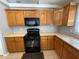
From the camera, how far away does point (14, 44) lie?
342 cm

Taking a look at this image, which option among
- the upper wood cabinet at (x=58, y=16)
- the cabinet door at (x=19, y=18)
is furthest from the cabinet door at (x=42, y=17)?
the cabinet door at (x=19, y=18)

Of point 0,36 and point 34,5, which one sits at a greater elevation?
point 34,5

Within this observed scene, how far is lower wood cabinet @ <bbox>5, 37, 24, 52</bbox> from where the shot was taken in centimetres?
338

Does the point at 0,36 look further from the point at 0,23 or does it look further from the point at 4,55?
the point at 4,55

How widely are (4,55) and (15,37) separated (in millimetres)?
825

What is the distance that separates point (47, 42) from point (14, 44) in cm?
146

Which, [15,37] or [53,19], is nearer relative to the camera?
[15,37]

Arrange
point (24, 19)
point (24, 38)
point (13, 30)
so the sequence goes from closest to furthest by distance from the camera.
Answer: point (24, 38) → point (24, 19) → point (13, 30)

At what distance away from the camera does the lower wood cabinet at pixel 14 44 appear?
3377 millimetres

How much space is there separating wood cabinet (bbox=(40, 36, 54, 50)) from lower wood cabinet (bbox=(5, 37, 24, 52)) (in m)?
0.90

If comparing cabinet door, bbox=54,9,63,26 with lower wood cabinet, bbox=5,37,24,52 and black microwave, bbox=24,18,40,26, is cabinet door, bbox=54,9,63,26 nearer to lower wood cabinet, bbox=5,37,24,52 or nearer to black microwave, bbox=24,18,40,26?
black microwave, bbox=24,18,40,26

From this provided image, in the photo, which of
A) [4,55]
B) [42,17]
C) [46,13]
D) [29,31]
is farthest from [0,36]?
[46,13]

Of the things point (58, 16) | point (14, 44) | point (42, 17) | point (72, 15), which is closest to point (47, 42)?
point (42, 17)

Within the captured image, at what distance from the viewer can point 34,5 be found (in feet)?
12.2
